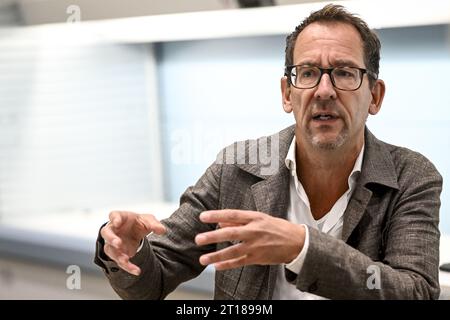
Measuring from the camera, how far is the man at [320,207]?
1049mm

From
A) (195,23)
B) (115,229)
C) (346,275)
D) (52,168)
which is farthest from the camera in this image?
(52,168)

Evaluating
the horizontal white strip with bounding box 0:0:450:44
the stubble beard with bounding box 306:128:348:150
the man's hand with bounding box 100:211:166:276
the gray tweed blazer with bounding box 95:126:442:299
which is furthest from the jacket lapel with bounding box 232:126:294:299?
the horizontal white strip with bounding box 0:0:450:44

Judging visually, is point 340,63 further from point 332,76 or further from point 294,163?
point 294,163

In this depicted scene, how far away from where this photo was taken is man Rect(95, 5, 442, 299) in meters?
1.05

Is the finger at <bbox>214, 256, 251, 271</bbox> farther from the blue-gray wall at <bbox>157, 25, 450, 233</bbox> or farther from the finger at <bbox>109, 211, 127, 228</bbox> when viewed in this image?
the blue-gray wall at <bbox>157, 25, 450, 233</bbox>

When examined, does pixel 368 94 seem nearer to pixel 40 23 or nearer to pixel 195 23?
pixel 195 23

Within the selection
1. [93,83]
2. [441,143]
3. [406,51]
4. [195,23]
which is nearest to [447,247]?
[441,143]

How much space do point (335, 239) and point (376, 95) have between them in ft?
1.26

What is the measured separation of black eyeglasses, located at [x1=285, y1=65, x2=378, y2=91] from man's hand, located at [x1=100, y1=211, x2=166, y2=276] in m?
0.37

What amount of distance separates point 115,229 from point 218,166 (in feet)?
0.95

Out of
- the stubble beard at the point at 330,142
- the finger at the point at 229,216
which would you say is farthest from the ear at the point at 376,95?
the finger at the point at 229,216

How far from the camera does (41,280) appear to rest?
2.38 meters

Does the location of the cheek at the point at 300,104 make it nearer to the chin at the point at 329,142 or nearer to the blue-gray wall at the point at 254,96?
the chin at the point at 329,142

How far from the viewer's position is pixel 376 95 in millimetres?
1309
